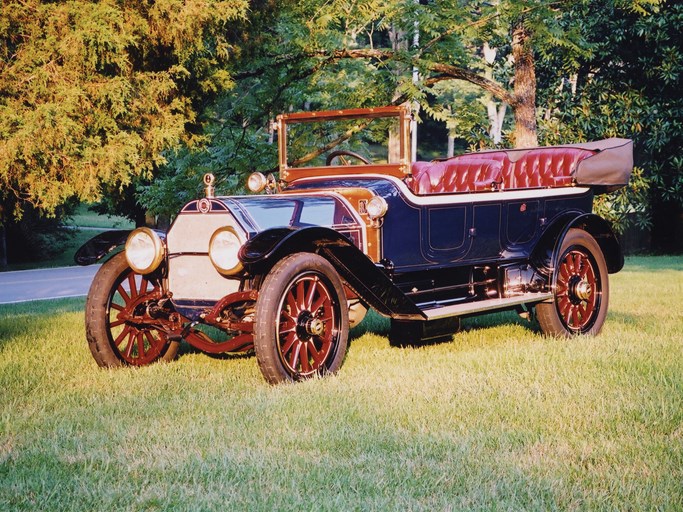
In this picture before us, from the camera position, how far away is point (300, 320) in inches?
244

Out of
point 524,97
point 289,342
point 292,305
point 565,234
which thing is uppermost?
point 524,97

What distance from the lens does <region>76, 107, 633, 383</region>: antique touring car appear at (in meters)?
6.20

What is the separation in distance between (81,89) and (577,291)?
4791 millimetres

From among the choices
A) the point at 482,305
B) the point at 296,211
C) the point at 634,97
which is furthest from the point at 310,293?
the point at 634,97

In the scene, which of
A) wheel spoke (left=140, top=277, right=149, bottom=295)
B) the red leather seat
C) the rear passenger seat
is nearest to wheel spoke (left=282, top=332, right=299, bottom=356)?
wheel spoke (left=140, top=277, right=149, bottom=295)

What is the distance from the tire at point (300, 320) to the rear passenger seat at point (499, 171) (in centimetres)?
169

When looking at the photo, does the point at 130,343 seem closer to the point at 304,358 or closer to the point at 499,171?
the point at 304,358

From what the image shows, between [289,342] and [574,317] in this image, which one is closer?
[289,342]

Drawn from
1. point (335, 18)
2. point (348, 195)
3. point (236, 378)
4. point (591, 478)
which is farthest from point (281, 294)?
point (335, 18)

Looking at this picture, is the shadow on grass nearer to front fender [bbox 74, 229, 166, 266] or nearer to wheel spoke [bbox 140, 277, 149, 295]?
front fender [bbox 74, 229, 166, 266]

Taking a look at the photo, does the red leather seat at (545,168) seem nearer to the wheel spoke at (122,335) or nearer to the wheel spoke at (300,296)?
the wheel spoke at (300,296)

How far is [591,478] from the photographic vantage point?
4098 millimetres

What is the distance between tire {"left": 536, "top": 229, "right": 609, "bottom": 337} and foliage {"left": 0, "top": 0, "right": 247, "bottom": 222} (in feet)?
13.0

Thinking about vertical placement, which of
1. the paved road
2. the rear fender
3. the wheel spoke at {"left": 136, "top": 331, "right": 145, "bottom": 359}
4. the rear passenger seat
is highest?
the rear passenger seat
